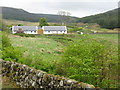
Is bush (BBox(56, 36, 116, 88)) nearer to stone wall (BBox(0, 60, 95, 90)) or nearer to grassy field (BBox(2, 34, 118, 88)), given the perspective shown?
grassy field (BBox(2, 34, 118, 88))

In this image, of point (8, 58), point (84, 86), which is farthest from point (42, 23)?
point (84, 86)

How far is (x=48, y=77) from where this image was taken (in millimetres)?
7621

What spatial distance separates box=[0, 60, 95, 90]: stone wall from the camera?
6.66m

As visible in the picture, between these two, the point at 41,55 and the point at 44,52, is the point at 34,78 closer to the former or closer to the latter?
the point at 41,55

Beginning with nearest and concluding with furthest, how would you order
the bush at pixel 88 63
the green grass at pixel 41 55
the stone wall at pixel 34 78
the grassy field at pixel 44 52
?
the stone wall at pixel 34 78 → the bush at pixel 88 63 → the grassy field at pixel 44 52 → the green grass at pixel 41 55

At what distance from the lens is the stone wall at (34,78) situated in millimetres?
6658

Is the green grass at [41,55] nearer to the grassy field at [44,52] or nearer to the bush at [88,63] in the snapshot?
the grassy field at [44,52]

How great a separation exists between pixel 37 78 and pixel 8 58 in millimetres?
5234

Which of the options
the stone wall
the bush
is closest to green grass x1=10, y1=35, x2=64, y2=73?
the stone wall

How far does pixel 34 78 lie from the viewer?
8492mm

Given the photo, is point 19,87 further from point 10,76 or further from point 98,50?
point 98,50

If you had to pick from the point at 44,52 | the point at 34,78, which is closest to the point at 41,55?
the point at 44,52

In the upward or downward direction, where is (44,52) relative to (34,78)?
downward

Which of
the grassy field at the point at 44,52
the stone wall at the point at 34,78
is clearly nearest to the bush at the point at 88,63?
the grassy field at the point at 44,52
